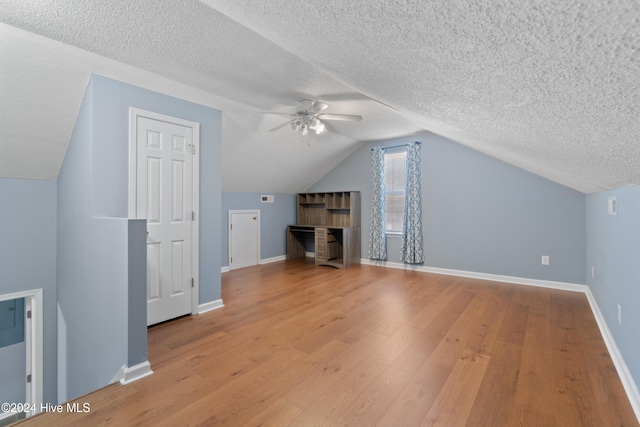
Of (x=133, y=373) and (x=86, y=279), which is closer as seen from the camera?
(x=133, y=373)

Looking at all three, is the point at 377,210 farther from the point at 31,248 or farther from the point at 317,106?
the point at 31,248

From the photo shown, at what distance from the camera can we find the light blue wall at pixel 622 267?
1.63 m

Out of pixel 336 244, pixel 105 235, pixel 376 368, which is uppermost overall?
pixel 105 235

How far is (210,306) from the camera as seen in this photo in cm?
317

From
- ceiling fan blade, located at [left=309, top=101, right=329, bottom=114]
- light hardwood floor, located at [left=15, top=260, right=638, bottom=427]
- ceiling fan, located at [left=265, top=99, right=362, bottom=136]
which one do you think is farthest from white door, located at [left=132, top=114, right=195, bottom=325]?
ceiling fan blade, located at [left=309, top=101, right=329, bottom=114]

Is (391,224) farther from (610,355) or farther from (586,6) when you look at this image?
(586,6)

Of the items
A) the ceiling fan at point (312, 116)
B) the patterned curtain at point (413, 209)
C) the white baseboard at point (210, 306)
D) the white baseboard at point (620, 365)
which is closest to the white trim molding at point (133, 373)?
the white baseboard at point (210, 306)

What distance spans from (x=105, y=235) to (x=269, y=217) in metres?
3.76

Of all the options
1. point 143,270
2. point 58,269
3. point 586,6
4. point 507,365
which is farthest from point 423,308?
point 58,269

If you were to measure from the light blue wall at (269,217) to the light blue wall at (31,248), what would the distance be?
2.28m

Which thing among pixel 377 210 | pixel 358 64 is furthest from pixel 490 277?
pixel 358 64

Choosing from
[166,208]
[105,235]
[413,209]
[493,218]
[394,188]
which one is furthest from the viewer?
[394,188]

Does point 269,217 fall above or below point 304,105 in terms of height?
below

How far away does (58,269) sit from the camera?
3.21 meters
